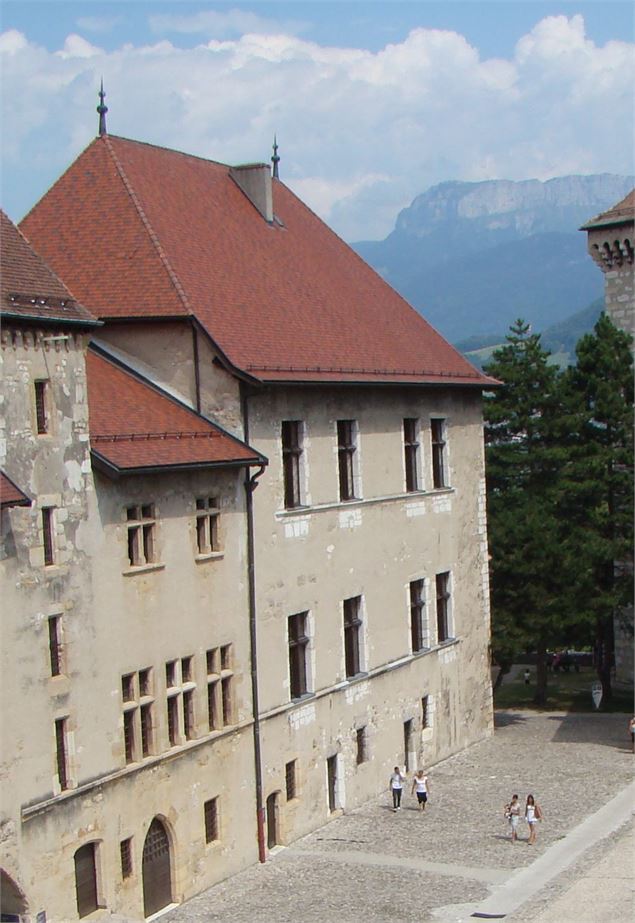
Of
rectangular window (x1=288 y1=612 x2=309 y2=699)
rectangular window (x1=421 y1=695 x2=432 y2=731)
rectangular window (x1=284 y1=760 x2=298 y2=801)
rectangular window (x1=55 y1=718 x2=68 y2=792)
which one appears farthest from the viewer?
rectangular window (x1=421 y1=695 x2=432 y2=731)

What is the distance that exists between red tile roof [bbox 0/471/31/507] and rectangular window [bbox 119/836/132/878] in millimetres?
6534

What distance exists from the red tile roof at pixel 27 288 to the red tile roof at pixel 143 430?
2268mm

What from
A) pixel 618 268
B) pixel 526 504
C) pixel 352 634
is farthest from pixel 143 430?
pixel 618 268

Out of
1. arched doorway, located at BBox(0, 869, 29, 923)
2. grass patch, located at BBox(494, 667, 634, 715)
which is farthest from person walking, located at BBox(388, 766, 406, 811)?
grass patch, located at BBox(494, 667, 634, 715)

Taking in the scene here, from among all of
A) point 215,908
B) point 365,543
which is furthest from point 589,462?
point 215,908

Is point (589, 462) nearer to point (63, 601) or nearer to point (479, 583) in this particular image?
point (479, 583)

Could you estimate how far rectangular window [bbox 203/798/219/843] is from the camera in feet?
87.6

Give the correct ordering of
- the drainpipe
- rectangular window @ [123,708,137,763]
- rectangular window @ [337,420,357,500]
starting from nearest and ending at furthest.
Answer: rectangular window @ [123,708,137,763] → the drainpipe → rectangular window @ [337,420,357,500]

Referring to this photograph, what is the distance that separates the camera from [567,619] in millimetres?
42625

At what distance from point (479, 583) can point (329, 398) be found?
32.9ft

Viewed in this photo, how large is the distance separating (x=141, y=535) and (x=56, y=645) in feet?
9.64

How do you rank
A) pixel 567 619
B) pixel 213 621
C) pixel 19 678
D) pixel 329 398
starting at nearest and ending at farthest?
pixel 19 678 → pixel 213 621 → pixel 329 398 → pixel 567 619

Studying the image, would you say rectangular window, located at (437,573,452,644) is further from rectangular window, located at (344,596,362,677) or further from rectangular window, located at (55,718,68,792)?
rectangular window, located at (55,718,68,792)

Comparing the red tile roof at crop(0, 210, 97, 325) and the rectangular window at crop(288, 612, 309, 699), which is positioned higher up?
the red tile roof at crop(0, 210, 97, 325)
